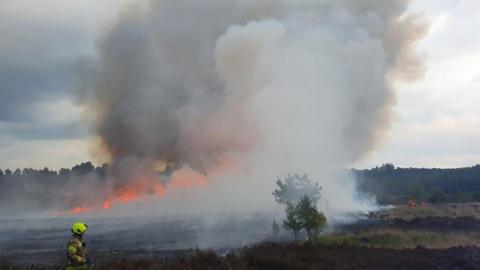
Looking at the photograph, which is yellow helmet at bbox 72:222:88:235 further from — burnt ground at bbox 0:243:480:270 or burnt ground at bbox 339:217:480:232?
burnt ground at bbox 339:217:480:232

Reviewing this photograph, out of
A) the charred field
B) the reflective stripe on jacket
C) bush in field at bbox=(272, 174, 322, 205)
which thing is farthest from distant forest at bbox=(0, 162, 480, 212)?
the reflective stripe on jacket

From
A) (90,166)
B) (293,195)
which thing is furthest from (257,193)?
(90,166)

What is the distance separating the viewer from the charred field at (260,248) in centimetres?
2381

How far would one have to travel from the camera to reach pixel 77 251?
14422 millimetres

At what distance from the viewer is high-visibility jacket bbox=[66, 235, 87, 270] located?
566 inches

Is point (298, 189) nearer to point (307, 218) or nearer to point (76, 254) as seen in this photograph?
point (307, 218)

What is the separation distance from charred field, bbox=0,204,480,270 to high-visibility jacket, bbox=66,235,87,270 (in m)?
5.91

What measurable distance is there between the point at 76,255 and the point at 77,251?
4.2 inches

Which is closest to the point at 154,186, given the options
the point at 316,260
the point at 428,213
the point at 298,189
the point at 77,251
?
the point at 428,213

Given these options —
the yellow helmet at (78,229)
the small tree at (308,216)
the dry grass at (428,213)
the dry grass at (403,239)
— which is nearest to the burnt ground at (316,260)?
the small tree at (308,216)

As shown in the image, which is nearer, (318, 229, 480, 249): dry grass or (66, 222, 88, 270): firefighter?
(66, 222, 88, 270): firefighter

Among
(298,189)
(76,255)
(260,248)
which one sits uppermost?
(298,189)

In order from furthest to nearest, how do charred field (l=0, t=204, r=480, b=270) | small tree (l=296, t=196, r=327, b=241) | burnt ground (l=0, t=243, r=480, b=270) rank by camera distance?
1. small tree (l=296, t=196, r=327, b=241)
2. charred field (l=0, t=204, r=480, b=270)
3. burnt ground (l=0, t=243, r=480, b=270)

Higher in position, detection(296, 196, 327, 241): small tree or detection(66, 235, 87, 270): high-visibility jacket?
detection(296, 196, 327, 241): small tree
